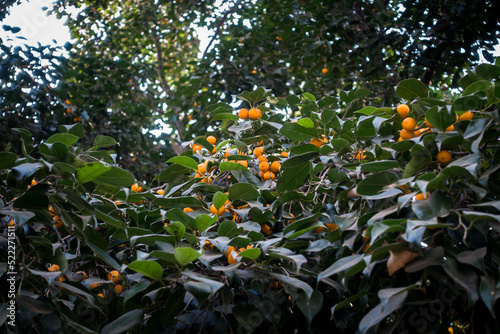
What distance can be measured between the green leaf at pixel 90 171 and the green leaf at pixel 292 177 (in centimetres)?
47

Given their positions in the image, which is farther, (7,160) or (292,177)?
(292,177)

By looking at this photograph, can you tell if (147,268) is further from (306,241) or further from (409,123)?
(409,123)

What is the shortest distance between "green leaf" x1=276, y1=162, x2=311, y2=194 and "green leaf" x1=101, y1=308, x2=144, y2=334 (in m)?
0.50

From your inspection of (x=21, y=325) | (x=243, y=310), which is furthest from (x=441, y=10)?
(x=21, y=325)

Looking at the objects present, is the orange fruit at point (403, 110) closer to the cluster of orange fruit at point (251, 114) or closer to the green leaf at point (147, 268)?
the cluster of orange fruit at point (251, 114)

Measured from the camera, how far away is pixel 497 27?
3141mm

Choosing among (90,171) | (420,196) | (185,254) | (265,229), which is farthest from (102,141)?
(420,196)

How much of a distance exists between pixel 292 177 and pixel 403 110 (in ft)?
1.14

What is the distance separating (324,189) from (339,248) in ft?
0.87

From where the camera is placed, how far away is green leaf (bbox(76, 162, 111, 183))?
116 cm

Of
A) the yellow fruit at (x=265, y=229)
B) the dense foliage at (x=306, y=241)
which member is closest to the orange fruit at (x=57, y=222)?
the dense foliage at (x=306, y=241)

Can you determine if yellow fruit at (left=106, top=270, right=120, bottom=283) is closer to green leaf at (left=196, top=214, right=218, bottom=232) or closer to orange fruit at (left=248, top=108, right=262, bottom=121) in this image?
green leaf at (left=196, top=214, right=218, bottom=232)

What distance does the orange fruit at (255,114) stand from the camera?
5.60ft

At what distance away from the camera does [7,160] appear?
116 cm
